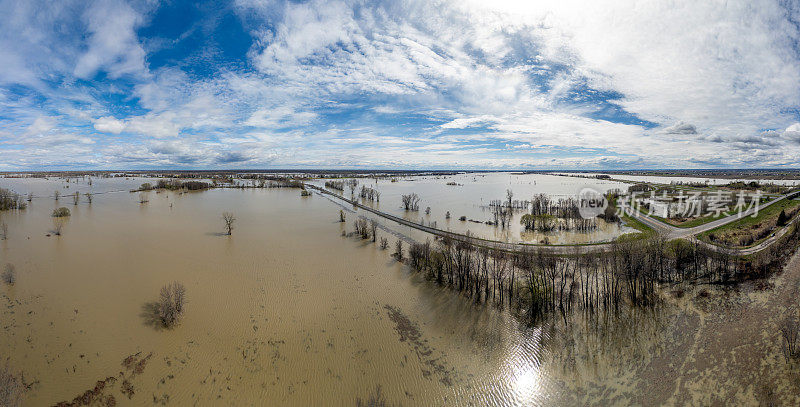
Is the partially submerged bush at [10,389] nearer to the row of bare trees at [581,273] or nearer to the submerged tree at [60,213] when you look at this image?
the row of bare trees at [581,273]

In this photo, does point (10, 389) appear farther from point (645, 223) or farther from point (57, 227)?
point (645, 223)

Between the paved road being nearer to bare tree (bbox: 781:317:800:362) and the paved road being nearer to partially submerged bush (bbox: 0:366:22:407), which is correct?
bare tree (bbox: 781:317:800:362)

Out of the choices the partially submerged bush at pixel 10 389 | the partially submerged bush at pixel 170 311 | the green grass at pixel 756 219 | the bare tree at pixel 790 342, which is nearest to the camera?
the partially submerged bush at pixel 10 389

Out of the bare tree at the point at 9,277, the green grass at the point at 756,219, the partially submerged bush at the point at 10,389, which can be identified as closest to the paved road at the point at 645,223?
the green grass at the point at 756,219

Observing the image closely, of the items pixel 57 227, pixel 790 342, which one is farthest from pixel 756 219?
pixel 57 227

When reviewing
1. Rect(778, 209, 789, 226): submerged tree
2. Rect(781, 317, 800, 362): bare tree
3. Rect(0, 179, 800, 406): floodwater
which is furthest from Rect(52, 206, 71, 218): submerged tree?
Rect(778, 209, 789, 226): submerged tree
